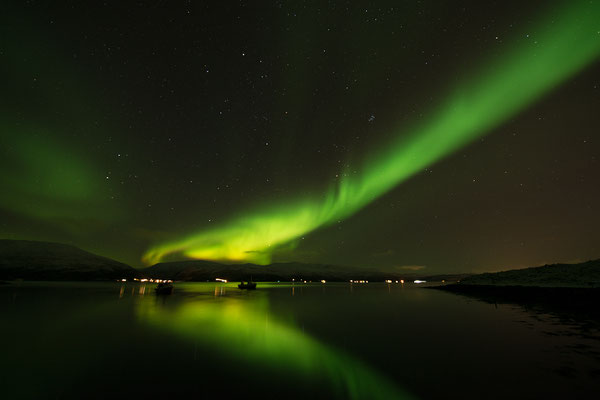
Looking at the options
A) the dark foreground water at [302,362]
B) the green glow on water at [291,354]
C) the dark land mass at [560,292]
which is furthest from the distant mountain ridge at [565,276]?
the green glow on water at [291,354]

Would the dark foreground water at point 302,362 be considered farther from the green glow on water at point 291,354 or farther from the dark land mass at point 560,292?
the dark land mass at point 560,292

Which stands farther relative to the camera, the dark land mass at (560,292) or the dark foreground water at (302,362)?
the dark land mass at (560,292)

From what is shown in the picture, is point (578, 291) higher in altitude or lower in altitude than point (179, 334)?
higher

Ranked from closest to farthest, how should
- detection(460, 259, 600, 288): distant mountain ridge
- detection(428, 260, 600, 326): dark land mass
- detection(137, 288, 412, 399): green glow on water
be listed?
detection(137, 288, 412, 399): green glow on water, detection(428, 260, 600, 326): dark land mass, detection(460, 259, 600, 288): distant mountain ridge

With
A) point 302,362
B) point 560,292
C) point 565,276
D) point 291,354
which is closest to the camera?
point 302,362

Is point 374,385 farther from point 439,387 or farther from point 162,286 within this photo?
point 162,286

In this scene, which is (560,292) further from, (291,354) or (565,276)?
(291,354)

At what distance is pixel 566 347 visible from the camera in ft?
63.3

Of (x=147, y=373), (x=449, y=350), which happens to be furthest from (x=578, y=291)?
(x=147, y=373)

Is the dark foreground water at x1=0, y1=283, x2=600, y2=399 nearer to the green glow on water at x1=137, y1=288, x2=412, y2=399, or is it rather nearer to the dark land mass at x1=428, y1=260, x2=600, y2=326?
the green glow on water at x1=137, y1=288, x2=412, y2=399

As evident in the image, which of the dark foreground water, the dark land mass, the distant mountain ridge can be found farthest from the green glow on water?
the distant mountain ridge

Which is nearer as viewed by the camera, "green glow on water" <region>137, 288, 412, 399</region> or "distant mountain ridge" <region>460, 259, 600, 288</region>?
"green glow on water" <region>137, 288, 412, 399</region>

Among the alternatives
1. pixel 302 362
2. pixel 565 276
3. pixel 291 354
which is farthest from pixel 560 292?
pixel 302 362

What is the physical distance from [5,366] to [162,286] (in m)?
76.9
